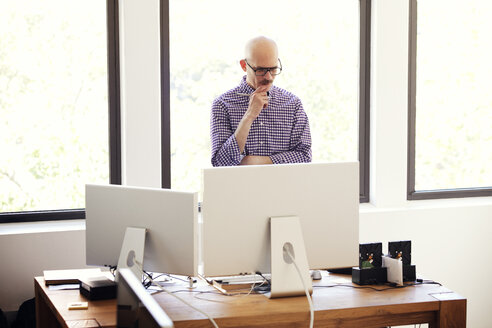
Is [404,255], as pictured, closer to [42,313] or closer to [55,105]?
[42,313]

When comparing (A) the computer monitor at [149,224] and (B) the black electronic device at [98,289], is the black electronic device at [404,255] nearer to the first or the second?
(A) the computer monitor at [149,224]

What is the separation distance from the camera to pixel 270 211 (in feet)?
7.55

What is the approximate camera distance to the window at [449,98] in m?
4.27

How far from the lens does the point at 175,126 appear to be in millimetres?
3906

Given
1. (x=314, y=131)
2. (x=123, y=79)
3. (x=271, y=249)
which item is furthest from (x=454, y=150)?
(x=271, y=249)

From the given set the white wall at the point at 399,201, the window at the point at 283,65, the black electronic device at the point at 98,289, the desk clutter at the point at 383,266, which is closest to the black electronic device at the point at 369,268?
the desk clutter at the point at 383,266

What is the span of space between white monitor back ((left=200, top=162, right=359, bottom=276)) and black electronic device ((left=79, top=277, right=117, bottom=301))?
39 cm

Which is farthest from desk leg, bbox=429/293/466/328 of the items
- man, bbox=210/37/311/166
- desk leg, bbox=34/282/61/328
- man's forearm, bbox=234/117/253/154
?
desk leg, bbox=34/282/61/328

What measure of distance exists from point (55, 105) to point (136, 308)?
261cm

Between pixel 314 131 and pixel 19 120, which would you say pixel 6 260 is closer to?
pixel 19 120

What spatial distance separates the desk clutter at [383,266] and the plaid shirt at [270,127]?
68 centimetres

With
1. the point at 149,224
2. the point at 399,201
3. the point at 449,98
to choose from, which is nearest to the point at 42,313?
the point at 149,224

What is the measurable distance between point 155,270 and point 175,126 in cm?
165

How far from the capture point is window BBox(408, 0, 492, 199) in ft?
14.0
